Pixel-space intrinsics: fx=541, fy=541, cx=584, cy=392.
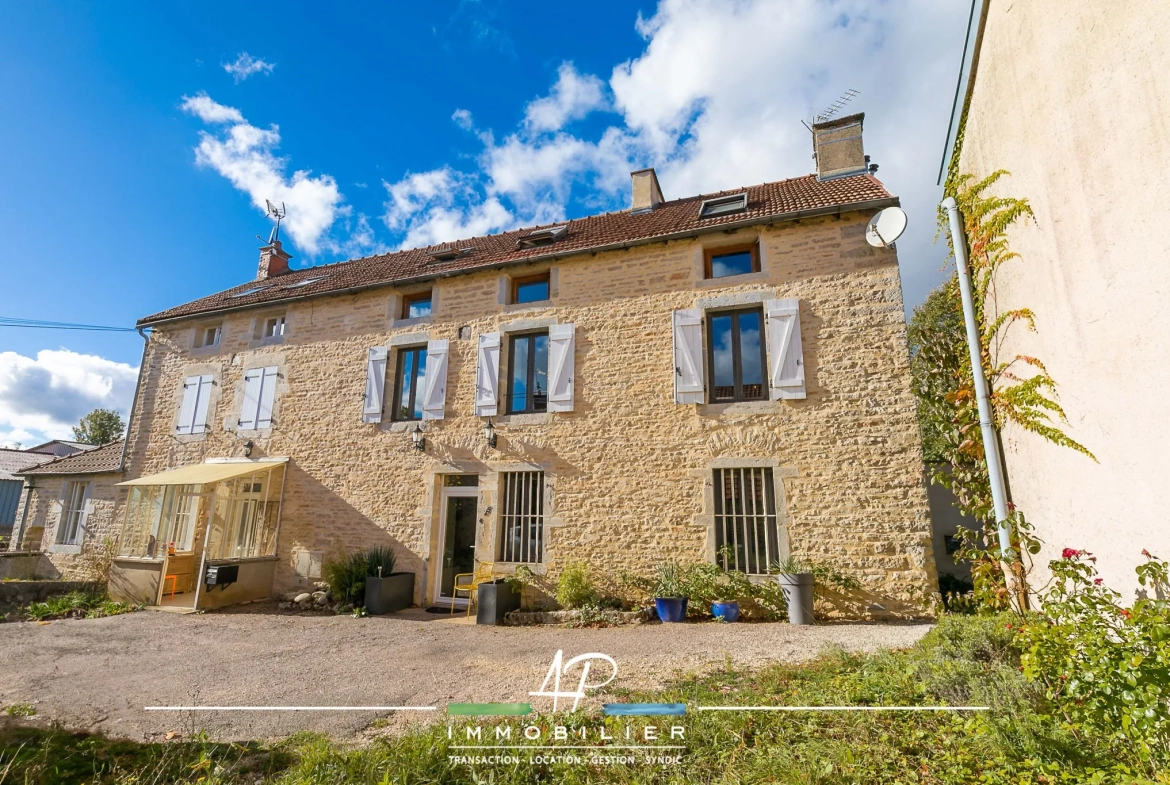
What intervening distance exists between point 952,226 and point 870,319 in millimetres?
1900

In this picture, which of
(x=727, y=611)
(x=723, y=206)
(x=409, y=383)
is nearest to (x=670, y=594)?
(x=727, y=611)

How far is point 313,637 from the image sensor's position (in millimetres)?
6793

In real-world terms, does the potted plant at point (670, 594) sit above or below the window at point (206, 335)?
below

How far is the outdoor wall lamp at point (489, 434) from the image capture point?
28.9ft

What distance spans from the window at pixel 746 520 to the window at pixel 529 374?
10.2ft

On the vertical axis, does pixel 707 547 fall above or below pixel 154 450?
below

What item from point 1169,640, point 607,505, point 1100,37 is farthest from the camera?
point 607,505

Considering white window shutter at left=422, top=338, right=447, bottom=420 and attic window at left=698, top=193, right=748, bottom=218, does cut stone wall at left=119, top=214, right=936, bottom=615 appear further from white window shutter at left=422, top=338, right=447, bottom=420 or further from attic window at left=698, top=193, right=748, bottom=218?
attic window at left=698, top=193, right=748, bottom=218

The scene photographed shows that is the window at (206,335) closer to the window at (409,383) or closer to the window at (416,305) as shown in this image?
the window at (416,305)

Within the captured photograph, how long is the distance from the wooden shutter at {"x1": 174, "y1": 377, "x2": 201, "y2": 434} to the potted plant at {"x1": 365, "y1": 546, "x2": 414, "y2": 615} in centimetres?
551

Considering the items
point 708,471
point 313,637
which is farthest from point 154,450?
point 708,471

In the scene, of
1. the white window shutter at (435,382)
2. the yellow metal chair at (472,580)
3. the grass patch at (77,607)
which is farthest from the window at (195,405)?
the yellow metal chair at (472,580)

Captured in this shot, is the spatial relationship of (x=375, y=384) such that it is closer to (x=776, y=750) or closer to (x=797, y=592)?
(x=797, y=592)

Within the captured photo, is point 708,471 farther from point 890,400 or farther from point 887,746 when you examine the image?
point 887,746
